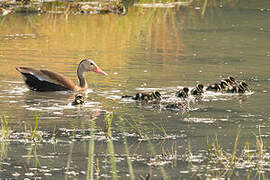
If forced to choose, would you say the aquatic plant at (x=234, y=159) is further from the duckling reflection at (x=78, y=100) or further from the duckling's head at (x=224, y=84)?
the duckling's head at (x=224, y=84)

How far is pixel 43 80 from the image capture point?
1095 cm

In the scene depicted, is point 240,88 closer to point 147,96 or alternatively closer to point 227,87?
point 227,87

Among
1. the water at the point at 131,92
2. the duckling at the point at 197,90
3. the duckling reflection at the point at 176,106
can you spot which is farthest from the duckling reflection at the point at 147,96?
the duckling at the point at 197,90

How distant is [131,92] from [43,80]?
1.31 meters

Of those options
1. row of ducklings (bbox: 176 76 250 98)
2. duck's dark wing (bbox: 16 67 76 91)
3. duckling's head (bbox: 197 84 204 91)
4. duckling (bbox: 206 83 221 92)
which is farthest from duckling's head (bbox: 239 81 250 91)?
duck's dark wing (bbox: 16 67 76 91)

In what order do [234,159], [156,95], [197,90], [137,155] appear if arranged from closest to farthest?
[234,159], [137,155], [156,95], [197,90]

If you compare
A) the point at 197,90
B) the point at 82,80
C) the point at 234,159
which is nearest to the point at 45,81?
the point at 82,80

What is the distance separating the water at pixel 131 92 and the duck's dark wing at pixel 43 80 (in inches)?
6.5

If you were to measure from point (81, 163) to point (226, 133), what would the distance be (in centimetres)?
197

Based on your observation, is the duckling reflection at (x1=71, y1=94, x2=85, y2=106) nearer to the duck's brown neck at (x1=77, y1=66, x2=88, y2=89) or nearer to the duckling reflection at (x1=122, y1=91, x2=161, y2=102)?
the duckling reflection at (x1=122, y1=91, x2=161, y2=102)

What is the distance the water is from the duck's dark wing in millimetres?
165

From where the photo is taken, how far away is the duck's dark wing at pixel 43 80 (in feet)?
36.0

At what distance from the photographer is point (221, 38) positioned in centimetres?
1738

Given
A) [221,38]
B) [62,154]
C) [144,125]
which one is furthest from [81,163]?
[221,38]
